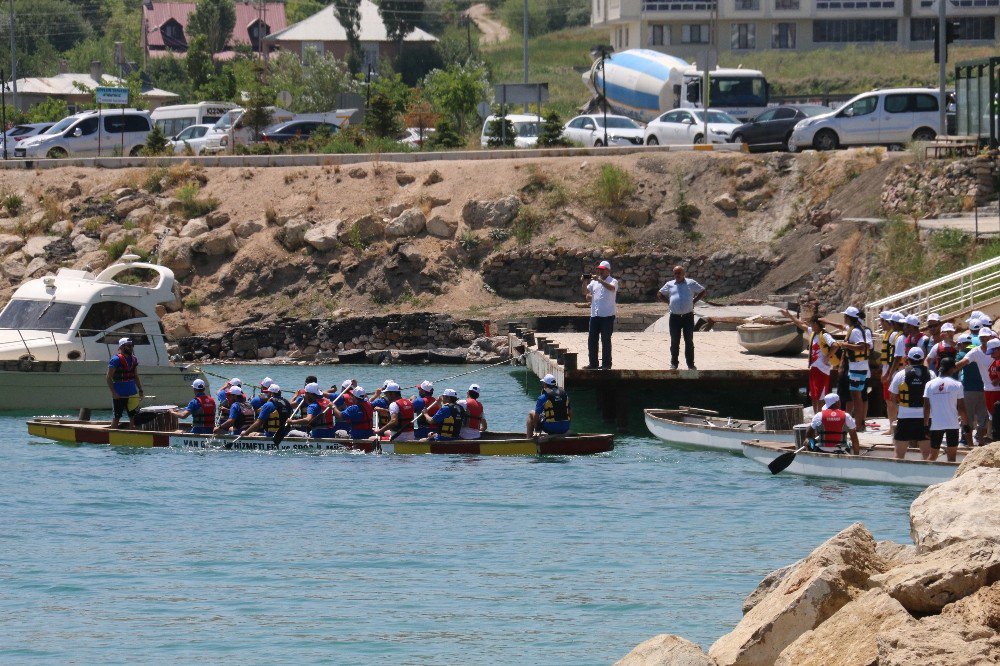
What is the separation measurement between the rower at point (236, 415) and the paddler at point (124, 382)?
180 centimetres

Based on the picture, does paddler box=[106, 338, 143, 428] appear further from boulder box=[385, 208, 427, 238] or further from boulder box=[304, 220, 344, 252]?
boulder box=[385, 208, 427, 238]

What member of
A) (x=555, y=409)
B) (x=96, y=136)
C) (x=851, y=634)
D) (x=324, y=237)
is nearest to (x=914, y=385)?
(x=555, y=409)

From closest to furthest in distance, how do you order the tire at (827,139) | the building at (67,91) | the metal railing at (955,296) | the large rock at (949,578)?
the large rock at (949,578) < the metal railing at (955,296) < the tire at (827,139) < the building at (67,91)

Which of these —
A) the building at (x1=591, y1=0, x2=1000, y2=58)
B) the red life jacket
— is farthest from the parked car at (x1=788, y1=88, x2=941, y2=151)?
the building at (x1=591, y1=0, x2=1000, y2=58)

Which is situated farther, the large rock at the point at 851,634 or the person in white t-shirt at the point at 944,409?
the person in white t-shirt at the point at 944,409

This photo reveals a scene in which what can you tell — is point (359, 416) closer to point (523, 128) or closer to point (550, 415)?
point (550, 415)

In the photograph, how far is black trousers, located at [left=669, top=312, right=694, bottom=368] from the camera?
25.9m

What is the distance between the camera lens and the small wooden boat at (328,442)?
78.4 ft

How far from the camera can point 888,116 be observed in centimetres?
4188

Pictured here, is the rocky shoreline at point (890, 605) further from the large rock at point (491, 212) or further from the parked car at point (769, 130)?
the parked car at point (769, 130)

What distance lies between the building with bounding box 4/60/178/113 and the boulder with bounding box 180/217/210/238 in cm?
3761

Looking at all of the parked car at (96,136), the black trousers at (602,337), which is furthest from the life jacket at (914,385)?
the parked car at (96,136)

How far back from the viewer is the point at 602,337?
85.3 feet

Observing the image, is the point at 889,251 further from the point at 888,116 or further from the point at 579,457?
the point at 579,457
